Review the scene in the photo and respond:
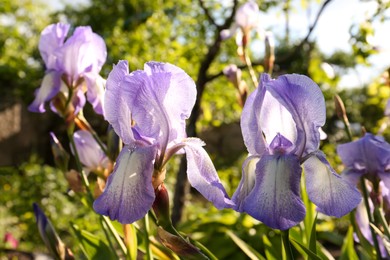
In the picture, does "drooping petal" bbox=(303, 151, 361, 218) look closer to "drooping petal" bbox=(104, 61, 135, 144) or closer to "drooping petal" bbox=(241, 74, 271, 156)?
"drooping petal" bbox=(241, 74, 271, 156)

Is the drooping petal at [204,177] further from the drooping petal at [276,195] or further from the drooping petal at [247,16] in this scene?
the drooping petal at [247,16]

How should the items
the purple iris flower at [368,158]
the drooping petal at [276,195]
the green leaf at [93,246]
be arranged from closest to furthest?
1. the drooping petal at [276,195]
2. the purple iris flower at [368,158]
3. the green leaf at [93,246]

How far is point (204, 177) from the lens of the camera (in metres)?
0.74

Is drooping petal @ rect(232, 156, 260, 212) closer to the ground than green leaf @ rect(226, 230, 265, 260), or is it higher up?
higher up

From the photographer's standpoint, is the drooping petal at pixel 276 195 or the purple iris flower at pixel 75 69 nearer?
the drooping petal at pixel 276 195

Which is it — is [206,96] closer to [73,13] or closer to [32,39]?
[32,39]

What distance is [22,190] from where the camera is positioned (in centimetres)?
509

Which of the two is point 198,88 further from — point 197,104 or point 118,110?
point 118,110

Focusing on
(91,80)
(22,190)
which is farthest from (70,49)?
(22,190)

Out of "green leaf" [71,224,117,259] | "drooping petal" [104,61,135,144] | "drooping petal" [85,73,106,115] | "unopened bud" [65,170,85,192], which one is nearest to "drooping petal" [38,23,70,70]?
"drooping petal" [85,73,106,115]

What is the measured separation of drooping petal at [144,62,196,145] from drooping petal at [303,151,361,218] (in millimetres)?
193

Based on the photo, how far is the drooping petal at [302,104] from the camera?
725 millimetres

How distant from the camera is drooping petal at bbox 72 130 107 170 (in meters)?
1.27

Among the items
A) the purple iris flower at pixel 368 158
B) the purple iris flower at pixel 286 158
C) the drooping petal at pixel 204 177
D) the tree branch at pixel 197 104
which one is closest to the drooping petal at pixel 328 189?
the purple iris flower at pixel 286 158
